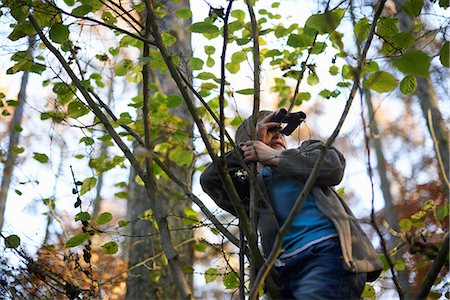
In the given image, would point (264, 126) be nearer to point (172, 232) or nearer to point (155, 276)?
point (155, 276)

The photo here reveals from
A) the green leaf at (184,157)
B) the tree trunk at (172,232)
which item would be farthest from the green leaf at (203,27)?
the tree trunk at (172,232)

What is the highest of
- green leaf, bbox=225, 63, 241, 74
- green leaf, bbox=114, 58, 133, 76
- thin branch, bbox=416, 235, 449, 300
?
green leaf, bbox=114, 58, 133, 76

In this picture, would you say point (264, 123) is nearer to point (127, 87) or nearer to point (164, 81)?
point (164, 81)

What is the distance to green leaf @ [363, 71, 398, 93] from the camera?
1.81 metres

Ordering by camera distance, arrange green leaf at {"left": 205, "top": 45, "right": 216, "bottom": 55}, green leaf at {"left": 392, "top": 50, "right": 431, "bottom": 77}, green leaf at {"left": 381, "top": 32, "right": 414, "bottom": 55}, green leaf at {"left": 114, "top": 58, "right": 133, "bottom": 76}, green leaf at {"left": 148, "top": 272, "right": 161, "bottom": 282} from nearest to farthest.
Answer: green leaf at {"left": 392, "top": 50, "right": 431, "bottom": 77}, green leaf at {"left": 381, "top": 32, "right": 414, "bottom": 55}, green leaf at {"left": 114, "top": 58, "right": 133, "bottom": 76}, green leaf at {"left": 205, "top": 45, "right": 216, "bottom": 55}, green leaf at {"left": 148, "top": 272, "right": 161, "bottom": 282}

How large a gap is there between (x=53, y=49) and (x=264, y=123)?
811 millimetres

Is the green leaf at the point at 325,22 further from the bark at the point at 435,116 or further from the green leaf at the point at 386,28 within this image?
the bark at the point at 435,116

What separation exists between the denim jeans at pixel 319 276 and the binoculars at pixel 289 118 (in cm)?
50

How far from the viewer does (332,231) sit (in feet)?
6.03

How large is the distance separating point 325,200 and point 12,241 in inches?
54.2

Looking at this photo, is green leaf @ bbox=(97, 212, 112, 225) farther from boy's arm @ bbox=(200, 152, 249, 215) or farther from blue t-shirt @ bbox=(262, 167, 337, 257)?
blue t-shirt @ bbox=(262, 167, 337, 257)

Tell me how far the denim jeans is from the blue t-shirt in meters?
0.03

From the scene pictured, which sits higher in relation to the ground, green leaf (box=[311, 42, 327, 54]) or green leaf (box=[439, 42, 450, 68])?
green leaf (box=[311, 42, 327, 54])

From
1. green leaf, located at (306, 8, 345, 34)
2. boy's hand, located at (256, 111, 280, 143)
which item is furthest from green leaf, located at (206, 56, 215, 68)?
green leaf, located at (306, 8, 345, 34)
